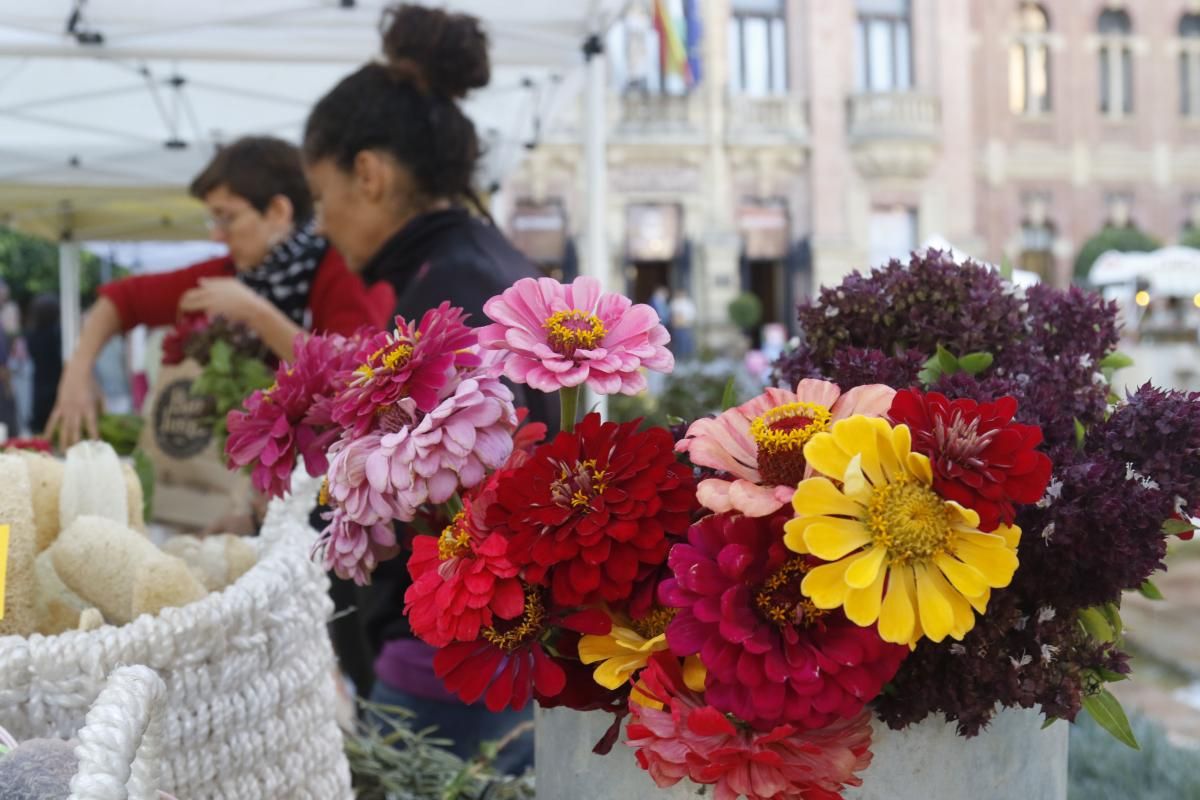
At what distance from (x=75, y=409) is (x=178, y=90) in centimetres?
351

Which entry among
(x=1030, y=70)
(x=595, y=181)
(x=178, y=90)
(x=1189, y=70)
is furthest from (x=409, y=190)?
(x=1189, y=70)

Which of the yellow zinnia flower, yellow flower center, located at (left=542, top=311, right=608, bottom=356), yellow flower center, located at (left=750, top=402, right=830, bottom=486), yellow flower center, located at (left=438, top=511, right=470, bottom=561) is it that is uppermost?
yellow flower center, located at (left=542, top=311, right=608, bottom=356)

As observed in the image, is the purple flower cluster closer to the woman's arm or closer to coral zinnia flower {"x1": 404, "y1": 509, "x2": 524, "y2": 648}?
coral zinnia flower {"x1": 404, "y1": 509, "x2": 524, "y2": 648}

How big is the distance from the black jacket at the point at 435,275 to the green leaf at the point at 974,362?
0.71 m

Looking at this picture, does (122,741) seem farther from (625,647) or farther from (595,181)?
(595,181)

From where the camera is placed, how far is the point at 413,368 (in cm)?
55

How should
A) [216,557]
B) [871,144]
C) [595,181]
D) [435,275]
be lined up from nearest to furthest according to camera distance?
[216,557]
[435,275]
[595,181]
[871,144]

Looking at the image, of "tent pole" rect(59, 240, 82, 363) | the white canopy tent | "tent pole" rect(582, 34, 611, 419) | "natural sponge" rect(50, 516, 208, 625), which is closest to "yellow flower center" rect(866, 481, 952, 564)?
"natural sponge" rect(50, 516, 208, 625)

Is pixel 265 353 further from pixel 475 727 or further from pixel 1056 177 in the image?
pixel 1056 177

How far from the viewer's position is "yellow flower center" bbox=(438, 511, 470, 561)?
1.72 feet

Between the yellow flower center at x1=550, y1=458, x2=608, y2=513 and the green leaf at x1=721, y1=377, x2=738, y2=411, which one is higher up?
the green leaf at x1=721, y1=377, x2=738, y2=411

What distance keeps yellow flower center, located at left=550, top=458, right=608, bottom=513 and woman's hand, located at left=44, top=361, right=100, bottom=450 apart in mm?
1232

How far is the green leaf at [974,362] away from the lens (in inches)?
22.8

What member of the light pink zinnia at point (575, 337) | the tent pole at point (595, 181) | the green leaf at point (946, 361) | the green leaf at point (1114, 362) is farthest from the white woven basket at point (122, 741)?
the tent pole at point (595, 181)
